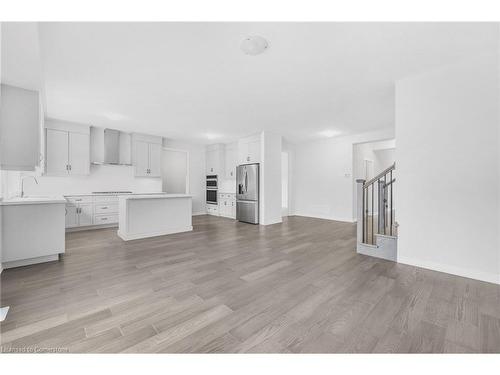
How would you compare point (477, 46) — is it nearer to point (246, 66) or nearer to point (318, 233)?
point (246, 66)

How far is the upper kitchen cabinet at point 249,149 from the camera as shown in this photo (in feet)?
20.0

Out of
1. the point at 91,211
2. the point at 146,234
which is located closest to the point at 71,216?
the point at 91,211

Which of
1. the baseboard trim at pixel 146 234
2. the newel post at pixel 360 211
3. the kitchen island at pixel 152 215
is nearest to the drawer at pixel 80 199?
the kitchen island at pixel 152 215

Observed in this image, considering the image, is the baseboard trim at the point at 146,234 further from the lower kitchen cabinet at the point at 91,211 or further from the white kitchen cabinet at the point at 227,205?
the white kitchen cabinet at the point at 227,205

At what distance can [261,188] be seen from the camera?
234 inches

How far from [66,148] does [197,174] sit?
3.68 meters

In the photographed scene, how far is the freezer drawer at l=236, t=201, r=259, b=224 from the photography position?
5988 mm

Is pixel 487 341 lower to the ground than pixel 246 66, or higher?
lower

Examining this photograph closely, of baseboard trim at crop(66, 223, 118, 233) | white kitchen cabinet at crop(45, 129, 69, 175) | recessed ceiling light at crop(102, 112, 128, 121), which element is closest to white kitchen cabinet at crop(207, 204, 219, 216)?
baseboard trim at crop(66, 223, 118, 233)

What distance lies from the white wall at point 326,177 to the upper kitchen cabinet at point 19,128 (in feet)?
21.4

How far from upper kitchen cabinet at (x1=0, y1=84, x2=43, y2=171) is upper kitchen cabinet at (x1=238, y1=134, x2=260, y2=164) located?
4398 mm

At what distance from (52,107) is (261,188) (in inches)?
185
